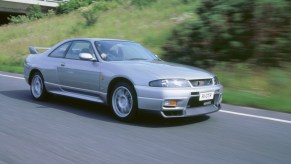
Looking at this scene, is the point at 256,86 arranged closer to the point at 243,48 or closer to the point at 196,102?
the point at 243,48

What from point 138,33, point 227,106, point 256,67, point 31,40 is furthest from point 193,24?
point 31,40

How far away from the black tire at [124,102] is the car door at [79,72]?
449 mm

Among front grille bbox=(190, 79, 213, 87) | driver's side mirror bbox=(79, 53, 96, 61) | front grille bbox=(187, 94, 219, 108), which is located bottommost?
front grille bbox=(187, 94, 219, 108)

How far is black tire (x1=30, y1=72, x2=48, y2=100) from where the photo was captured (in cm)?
838

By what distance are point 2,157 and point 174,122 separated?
2734 mm

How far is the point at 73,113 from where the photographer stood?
7.19 meters

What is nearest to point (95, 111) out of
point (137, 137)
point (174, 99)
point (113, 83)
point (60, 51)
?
point (113, 83)

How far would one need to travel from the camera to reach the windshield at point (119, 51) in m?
7.17

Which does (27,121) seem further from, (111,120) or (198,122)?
(198,122)

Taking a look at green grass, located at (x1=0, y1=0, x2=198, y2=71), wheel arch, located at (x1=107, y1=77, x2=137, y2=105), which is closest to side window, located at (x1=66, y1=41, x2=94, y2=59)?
wheel arch, located at (x1=107, y1=77, x2=137, y2=105)

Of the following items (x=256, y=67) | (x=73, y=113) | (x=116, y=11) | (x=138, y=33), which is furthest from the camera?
(x=116, y=11)

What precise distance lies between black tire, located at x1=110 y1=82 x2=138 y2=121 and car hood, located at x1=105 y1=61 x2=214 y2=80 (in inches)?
10.5

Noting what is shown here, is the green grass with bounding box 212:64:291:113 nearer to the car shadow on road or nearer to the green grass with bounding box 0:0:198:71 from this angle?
the car shadow on road

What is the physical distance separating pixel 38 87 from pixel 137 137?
12.2 feet
